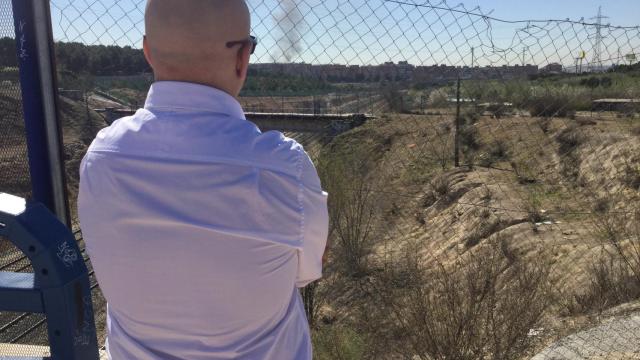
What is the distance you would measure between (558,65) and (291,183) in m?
3.15

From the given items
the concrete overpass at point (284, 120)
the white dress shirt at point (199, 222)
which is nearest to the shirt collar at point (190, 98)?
the white dress shirt at point (199, 222)

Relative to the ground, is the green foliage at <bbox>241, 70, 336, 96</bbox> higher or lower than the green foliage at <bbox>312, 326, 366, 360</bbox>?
higher

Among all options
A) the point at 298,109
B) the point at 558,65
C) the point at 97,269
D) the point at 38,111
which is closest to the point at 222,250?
the point at 97,269

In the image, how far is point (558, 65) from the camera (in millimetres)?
3729

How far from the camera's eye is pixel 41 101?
1.97 metres

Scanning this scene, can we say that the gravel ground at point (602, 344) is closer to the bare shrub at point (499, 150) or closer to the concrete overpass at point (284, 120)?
the concrete overpass at point (284, 120)

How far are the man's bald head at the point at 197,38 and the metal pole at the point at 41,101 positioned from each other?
0.96m

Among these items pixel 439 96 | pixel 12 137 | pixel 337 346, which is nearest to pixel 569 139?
pixel 439 96

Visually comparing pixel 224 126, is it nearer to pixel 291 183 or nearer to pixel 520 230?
pixel 291 183

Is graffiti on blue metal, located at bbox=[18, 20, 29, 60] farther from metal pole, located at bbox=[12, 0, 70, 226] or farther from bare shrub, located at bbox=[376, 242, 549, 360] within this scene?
bare shrub, located at bbox=[376, 242, 549, 360]

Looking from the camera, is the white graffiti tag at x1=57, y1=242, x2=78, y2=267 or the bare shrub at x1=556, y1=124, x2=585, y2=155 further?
the bare shrub at x1=556, y1=124, x2=585, y2=155

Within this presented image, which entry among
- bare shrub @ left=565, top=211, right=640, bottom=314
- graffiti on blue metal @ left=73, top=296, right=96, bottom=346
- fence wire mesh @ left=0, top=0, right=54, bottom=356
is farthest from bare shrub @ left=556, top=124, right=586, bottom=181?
graffiti on blue metal @ left=73, top=296, right=96, bottom=346

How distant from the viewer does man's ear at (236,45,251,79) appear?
114cm

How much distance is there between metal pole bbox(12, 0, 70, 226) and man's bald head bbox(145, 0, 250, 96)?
958 mm
